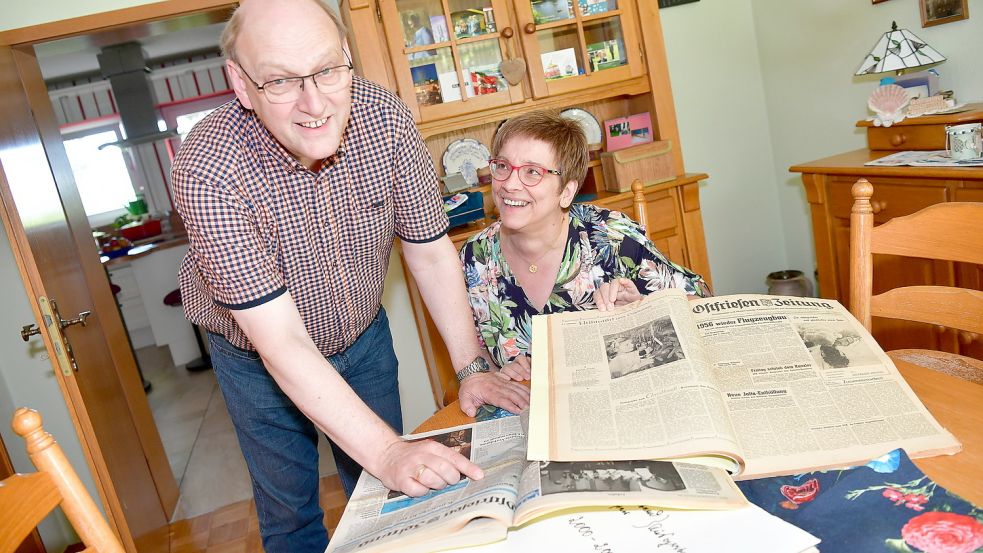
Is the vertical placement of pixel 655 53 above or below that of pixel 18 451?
above

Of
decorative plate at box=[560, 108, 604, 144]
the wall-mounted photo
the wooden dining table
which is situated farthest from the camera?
the wall-mounted photo

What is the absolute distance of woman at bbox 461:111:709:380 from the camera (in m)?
1.53

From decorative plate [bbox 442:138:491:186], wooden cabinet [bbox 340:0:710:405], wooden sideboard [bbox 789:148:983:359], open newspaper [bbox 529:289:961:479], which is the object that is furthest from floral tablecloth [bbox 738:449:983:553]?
decorative plate [bbox 442:138:491:186]

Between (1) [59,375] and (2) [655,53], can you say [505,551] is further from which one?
(2) [655,53]

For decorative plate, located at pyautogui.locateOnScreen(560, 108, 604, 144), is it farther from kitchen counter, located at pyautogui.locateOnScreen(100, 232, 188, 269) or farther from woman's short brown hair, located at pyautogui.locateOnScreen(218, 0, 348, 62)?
kitchen counter, located at pyautogui.locateOnScreen(100, 232, 188, 269)

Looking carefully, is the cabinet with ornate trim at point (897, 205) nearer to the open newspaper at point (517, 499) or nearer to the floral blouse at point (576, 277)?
the floral blouse at point (576, 277)

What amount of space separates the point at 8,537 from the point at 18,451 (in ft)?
7.28

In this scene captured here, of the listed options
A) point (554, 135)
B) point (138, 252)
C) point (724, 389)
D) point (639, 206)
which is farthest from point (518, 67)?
point (138, 252)

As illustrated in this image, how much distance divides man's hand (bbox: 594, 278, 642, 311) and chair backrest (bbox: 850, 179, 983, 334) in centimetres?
41

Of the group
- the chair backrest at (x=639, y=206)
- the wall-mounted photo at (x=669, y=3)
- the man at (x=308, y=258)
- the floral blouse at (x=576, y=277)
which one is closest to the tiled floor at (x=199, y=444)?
the man at (x=308, y=258)

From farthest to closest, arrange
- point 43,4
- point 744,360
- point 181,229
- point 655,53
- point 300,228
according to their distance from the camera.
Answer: point 181,229
point 655,53
point 43,4
point 300,228
point 744,360

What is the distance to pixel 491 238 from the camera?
1670 millimetres

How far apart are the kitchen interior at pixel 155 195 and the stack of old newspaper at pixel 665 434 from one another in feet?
7.98

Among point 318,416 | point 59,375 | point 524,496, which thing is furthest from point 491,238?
point 59,375
